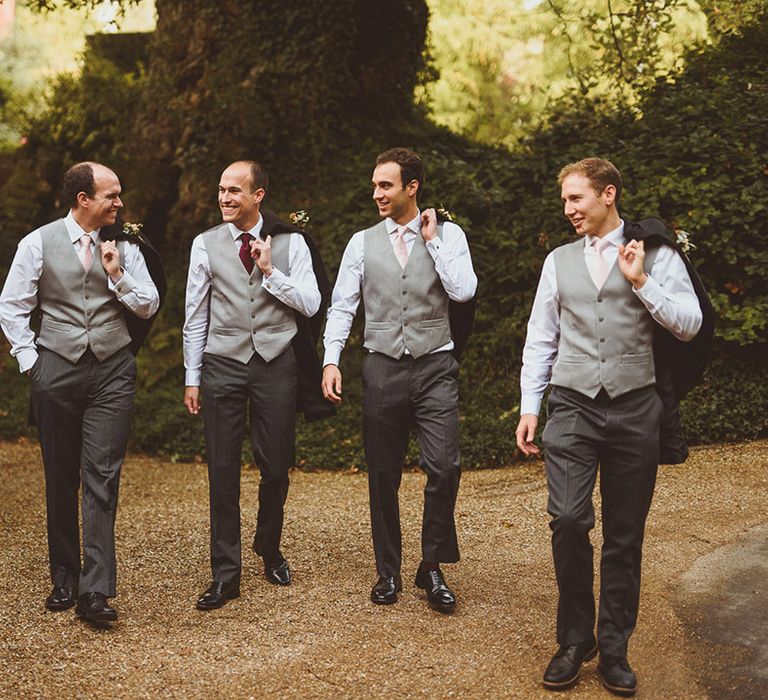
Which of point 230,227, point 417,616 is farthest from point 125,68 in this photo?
point 417,616

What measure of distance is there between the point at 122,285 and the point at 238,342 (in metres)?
0.66

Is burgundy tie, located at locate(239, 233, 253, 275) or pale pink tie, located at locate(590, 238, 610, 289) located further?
burgundy tie, located at locate(239, 233, 253, 275)

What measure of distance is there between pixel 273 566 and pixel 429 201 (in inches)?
231

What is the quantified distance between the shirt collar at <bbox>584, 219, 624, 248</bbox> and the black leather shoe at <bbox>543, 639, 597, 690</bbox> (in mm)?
1673

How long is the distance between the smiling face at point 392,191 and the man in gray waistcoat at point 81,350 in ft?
4.23

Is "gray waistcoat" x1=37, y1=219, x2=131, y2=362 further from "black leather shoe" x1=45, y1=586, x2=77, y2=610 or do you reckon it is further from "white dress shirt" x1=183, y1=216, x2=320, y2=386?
"black leather shoe" x1=45, y1=586, x2=77, y2=610

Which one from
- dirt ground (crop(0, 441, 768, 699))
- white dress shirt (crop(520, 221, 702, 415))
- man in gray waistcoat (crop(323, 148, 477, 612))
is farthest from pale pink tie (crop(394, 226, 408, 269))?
dirt ground (crop(0, 441, 768, 699))

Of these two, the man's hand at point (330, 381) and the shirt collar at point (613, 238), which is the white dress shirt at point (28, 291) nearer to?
the man's hand at point (330, 381)

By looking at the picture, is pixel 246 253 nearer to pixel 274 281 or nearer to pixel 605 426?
pixel 274 281

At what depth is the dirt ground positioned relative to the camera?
420 cm

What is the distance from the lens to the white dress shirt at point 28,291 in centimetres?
491

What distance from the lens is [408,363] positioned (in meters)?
5.06

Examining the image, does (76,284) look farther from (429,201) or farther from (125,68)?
(125,68)

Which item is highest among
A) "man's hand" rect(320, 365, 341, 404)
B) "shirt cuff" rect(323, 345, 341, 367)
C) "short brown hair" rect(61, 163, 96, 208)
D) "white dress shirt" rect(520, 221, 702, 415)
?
"short brown hair" rect(61, 163, 96, 208)
